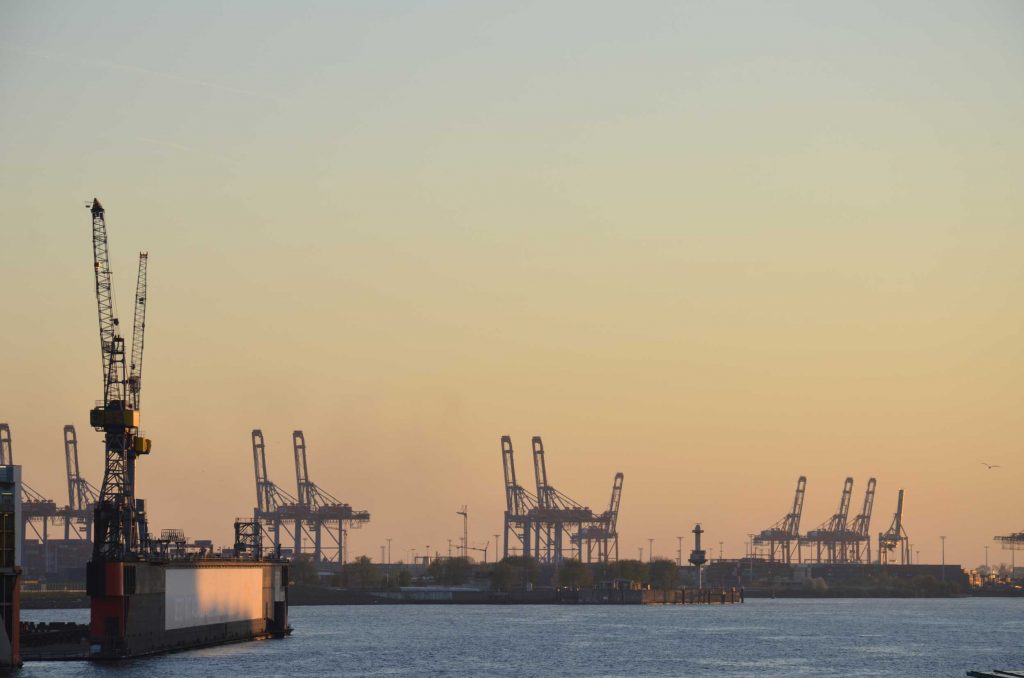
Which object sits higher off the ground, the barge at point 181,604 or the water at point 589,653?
the barge at point 181,604

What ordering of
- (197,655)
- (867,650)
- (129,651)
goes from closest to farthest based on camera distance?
(129,651) < (197,655) < (867,650)

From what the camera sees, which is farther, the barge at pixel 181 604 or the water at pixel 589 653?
the water at pixel 589 653

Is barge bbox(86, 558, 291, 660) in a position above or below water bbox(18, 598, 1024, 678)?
above

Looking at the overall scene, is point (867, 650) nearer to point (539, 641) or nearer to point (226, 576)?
point (539, 641)

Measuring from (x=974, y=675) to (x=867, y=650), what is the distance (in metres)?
50.0

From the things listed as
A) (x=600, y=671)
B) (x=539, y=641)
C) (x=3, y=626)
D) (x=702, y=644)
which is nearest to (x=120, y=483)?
(x=3, y=626)

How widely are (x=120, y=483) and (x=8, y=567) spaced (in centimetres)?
2927

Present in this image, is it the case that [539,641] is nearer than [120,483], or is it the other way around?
[120,483]

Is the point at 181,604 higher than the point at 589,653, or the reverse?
the point at 181,604

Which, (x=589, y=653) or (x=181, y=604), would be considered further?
(x=589, y=653)

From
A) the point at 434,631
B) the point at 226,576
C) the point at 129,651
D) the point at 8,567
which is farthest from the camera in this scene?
the point at 434,631

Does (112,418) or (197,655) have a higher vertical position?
Result: (112,418)

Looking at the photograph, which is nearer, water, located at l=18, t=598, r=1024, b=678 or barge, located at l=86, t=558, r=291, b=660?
barge, located at l=86, t=558, r=291, b=660

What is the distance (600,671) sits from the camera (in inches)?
4537
